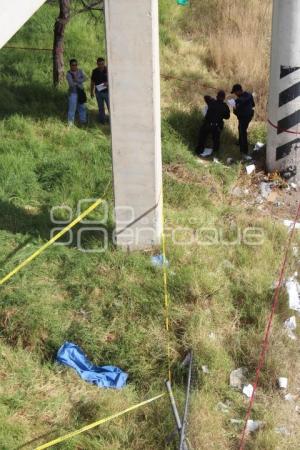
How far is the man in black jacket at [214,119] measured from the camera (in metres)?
8.96

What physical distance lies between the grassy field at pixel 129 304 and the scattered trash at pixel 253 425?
0.06 meters

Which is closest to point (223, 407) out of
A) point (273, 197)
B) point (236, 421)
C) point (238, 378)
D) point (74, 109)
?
point (236, 421)

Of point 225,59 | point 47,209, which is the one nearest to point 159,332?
point 47,209

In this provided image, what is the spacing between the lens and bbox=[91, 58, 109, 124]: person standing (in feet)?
31.0

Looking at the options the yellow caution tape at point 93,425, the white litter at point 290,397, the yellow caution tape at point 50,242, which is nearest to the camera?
the yellow caution tape at point 93,425

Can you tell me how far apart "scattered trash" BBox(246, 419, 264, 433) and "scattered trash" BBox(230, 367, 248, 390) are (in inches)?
16.0

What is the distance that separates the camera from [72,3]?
43.1ft

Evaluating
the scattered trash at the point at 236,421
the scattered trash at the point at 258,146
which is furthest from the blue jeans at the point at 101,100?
the scattered trash at the point at 236,421

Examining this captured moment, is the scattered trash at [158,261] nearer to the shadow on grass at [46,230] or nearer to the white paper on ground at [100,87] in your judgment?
the shadow on grass at [46,230]

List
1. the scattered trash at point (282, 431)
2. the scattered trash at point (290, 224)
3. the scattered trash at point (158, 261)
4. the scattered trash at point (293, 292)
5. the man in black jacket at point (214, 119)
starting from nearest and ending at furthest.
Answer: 1. the scattered trash at point (282, 431)
2. the scattered trash at point (293, 292)
3. the scattered trash at point (158, 261)
4. the scattered trash at point (290, 224)
5. the man in black jacket at point (214, 119)

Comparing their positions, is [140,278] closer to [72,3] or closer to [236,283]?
[236,283]

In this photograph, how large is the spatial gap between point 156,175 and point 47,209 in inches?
73.0

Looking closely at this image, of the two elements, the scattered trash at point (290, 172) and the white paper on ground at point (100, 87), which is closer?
the scattered trash at point (290, 172)

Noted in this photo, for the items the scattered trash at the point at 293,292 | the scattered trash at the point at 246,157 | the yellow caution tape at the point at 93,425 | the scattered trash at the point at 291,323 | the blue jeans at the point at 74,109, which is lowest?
the yellow caution tape at the point at 93,425
